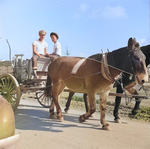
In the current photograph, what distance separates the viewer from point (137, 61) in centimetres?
336

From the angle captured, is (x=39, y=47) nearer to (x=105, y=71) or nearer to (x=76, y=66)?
(x=76, y=66)

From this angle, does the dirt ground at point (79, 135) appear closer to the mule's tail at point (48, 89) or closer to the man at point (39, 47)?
the mule's tail at point (48, 89)

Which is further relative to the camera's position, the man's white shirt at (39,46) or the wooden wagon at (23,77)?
the man's white shirt at (39,46)

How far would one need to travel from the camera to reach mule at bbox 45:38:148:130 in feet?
11.2

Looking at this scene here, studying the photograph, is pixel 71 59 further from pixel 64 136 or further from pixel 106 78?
pixel 64 136

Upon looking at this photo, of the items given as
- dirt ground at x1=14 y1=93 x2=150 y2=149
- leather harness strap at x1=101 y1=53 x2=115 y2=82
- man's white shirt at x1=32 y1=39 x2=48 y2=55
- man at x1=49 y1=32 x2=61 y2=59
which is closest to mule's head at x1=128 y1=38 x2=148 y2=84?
leather harness strap at x1=101 y1=53 x2=115 y2=82

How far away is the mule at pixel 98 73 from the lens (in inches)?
135

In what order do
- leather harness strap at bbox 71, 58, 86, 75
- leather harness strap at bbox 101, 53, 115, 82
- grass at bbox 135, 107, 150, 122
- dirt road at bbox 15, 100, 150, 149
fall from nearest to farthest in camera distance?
dirt road at bbox 15, 100, 150, 149 → leather harness strap at bbox 101, 53, 115, 82 → leather harness strap at bbox 71, 58, 86, 75 → grass at bbox 135, 107, 150, 122

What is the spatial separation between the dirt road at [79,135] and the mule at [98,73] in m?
0.31

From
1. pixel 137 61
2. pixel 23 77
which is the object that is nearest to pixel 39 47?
pixel 23 77

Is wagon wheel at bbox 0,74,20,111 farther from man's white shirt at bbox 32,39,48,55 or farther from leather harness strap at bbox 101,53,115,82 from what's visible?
leather harness strap at bbox 101,53,115,82

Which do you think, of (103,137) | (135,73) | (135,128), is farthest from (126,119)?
(135,73)

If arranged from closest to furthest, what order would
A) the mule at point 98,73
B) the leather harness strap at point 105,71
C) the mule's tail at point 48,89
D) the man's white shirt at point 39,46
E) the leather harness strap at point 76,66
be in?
the mule at point 98,73 < the leather harness strap at point 105,71 < the leather harness strap at point 76,66 < the mule's tail at point 48,89 < the man's white shirt at point 39,46

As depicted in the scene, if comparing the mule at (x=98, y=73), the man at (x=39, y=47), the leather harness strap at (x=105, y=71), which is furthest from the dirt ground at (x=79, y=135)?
the man at (x=39, y=47)
